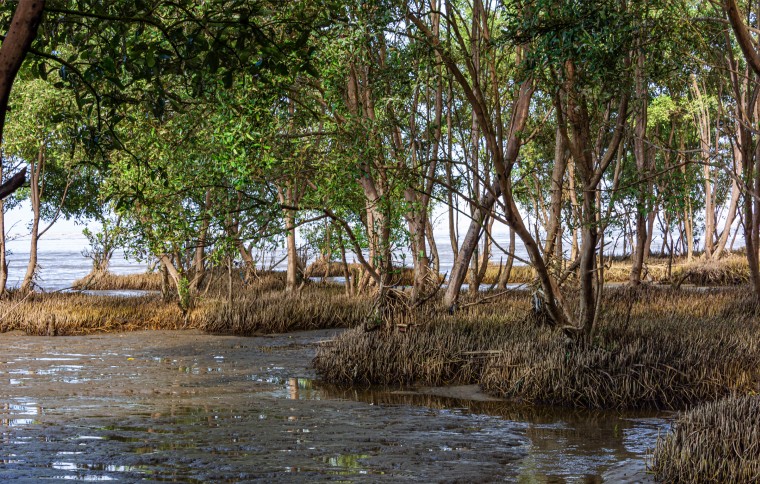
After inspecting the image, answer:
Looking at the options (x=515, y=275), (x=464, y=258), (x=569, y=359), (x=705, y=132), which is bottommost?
(x=569, y=359)

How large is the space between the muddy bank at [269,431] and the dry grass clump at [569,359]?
42 cm

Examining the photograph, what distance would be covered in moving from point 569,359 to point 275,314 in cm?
786

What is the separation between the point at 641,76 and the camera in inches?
366

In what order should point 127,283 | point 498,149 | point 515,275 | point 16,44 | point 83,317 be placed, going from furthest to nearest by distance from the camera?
point 515,275 → point 127,283 → point 83,317 → point 498,149 → point 16,44

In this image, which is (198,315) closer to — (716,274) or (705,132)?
(705,132)

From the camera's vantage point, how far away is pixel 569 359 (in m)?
9.78

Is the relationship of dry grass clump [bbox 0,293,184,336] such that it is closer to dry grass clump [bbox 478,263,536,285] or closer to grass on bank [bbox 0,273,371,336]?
grass on bank [bbox 0,273,371,336]

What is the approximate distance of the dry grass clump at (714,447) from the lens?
221 inches

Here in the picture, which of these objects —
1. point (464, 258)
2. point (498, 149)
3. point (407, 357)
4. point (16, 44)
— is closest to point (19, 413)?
point (407, 357)

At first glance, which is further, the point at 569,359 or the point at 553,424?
the point at 569,359

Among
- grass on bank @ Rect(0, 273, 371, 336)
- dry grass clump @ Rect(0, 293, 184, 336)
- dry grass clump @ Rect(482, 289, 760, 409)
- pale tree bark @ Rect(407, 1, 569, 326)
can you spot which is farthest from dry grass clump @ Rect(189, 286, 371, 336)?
pale tree bark @ Rect(407, 1, 569, 326)

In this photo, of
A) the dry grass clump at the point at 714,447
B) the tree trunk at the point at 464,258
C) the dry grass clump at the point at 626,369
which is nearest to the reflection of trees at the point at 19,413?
the dry grass clump at the point at 626,369

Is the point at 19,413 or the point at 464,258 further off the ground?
the point at 464,258

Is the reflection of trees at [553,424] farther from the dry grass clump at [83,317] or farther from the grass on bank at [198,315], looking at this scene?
the dry grass clump at [83,317]
